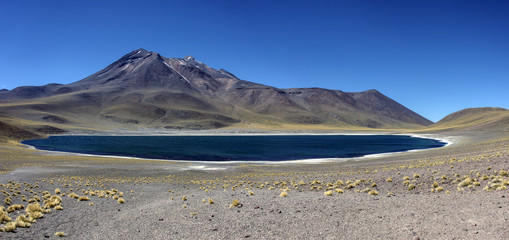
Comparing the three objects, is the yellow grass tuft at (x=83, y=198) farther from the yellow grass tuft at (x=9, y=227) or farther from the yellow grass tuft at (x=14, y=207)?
the yellow grass tuft at (x=9, y=227)

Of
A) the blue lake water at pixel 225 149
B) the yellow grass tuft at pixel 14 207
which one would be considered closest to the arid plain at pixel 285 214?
the yellow grass tuft at pixel 14 207

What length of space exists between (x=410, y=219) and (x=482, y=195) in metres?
4.87

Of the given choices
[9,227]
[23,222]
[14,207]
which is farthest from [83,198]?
[9,227]

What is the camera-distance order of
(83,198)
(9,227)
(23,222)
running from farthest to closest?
(83,198)
(23,222)
(9,227)

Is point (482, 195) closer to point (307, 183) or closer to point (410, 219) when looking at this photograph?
point (410, 219)

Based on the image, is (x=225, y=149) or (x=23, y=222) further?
(x=225, y=149)

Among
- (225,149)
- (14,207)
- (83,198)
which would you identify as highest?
(225,149)

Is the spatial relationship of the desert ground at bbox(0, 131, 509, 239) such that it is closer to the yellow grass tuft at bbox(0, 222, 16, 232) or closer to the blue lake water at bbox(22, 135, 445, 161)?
the yellow grass tuft at bbox(0, 222, 16, 232)

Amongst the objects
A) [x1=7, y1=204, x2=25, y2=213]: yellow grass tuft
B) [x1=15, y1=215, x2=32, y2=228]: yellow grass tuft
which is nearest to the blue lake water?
[x1=7, y1=204, x2=25, y2=213]: yellow grass tuft

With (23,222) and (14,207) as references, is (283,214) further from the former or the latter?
(14,207)

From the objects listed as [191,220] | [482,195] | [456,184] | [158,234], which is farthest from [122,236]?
[456,184]

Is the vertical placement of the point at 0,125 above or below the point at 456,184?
above

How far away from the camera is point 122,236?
1105cm

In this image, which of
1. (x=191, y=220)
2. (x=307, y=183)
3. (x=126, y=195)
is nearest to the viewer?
(x=191, y=220)
